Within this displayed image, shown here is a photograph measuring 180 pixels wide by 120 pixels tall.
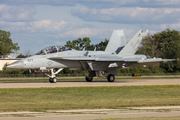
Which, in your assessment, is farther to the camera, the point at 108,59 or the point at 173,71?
the point at 173,71

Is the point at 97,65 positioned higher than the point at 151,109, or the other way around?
the point at 97,65

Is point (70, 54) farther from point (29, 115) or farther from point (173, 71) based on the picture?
point (173, 71)

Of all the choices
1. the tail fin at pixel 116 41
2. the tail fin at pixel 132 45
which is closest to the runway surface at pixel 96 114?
the tail fin at pixel 132 45

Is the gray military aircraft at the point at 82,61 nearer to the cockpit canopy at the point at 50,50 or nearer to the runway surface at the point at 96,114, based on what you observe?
the cockpit canopy at the point at 50,50

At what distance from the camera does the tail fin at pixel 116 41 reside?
33.5 metres

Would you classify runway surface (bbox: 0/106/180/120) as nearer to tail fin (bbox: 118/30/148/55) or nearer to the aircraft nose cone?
the aircraft nose cone

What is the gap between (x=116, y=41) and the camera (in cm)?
3375

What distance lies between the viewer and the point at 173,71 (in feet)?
161

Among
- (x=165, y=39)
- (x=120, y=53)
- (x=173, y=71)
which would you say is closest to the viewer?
(x=120, y=53)

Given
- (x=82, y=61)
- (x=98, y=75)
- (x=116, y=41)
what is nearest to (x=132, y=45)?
(x=116, y=41)

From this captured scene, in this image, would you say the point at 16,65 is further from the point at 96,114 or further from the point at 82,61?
the point at 96,114

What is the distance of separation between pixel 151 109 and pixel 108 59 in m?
16.3

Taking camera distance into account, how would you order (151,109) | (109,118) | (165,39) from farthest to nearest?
(165,39), (151,109), (109,118)

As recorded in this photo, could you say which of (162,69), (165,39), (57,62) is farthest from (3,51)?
(57,62)
